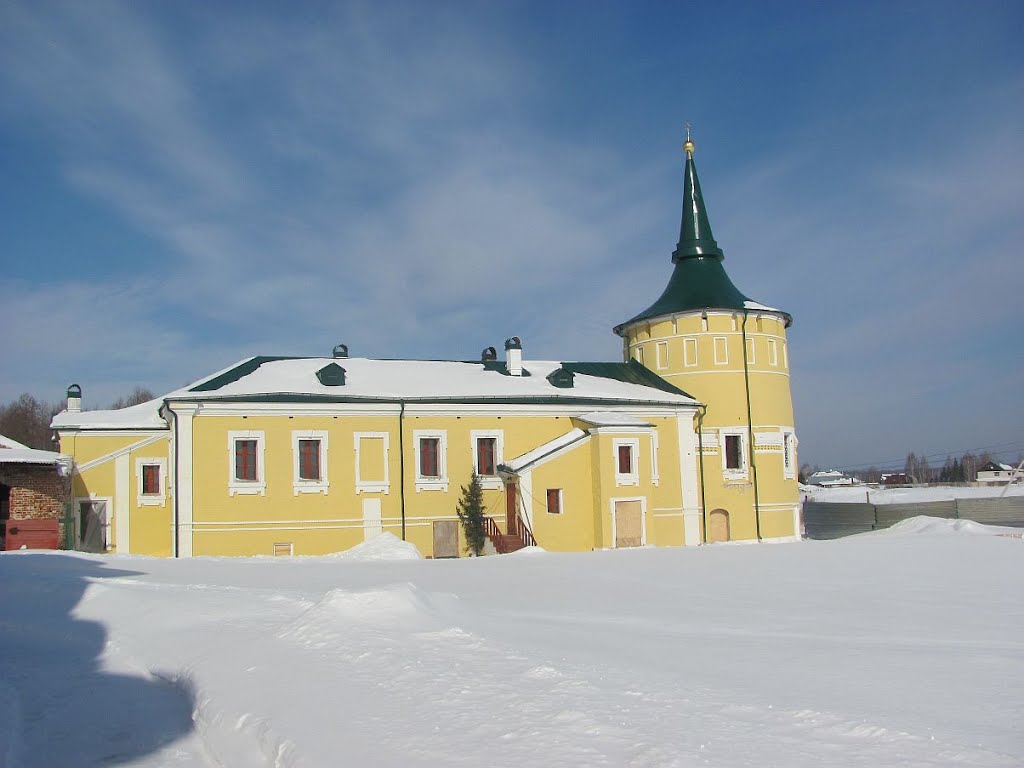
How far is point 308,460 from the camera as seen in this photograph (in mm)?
27391

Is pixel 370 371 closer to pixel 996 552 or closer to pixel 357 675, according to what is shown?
pixel 996 552

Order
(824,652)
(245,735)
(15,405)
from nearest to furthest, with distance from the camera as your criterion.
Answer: (245,735) < (824,652) < (15,405)

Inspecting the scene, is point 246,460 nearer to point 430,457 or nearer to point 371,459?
point 371,459

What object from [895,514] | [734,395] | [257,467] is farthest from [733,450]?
[257,467]

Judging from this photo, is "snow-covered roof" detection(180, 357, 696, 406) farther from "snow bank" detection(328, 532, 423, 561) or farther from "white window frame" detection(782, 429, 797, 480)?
"snow bank" detection(328, 532, 423, 561)

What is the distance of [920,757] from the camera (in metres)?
5.17

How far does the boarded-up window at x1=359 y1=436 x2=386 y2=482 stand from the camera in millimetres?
27812

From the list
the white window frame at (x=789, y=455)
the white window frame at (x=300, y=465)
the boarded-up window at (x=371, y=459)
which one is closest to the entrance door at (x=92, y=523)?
the white window frame at (x=300, y=465)

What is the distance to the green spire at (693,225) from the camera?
117 ft

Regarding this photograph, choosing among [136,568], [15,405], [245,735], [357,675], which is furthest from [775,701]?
[15,405]

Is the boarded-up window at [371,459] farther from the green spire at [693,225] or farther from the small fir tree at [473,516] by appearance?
the green spire at [693,225]

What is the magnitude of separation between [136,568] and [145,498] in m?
11.2

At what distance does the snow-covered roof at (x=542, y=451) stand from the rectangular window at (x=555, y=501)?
44.8 inches

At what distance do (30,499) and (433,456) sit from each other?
38.4ft
